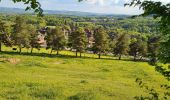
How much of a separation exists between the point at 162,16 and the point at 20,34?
102068mm

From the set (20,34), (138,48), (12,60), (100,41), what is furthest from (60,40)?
(12,60)

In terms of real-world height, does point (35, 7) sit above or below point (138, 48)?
above

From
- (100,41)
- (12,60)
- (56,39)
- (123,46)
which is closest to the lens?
(12,60)

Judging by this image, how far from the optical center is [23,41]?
10638 cm

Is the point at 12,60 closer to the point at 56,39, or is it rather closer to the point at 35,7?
the point at 56,39

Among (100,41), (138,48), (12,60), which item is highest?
(100,41)

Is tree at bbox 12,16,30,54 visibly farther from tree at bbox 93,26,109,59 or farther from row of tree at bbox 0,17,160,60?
tree at bbox 93,26,109,59

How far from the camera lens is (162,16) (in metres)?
7.20

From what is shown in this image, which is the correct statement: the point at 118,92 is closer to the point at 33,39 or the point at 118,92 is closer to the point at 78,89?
the point at 78,89

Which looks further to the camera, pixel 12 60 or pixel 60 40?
pixel 60 40

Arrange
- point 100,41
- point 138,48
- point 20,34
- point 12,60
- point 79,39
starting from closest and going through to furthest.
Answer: point 12,60 → point 20,34 → point 79,39 → point 100,41 → point 138,48

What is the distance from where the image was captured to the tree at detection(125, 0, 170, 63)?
717cm

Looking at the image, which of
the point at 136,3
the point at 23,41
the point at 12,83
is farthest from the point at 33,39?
the point at 136,3

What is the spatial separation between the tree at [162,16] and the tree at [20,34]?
9978 centimetres
